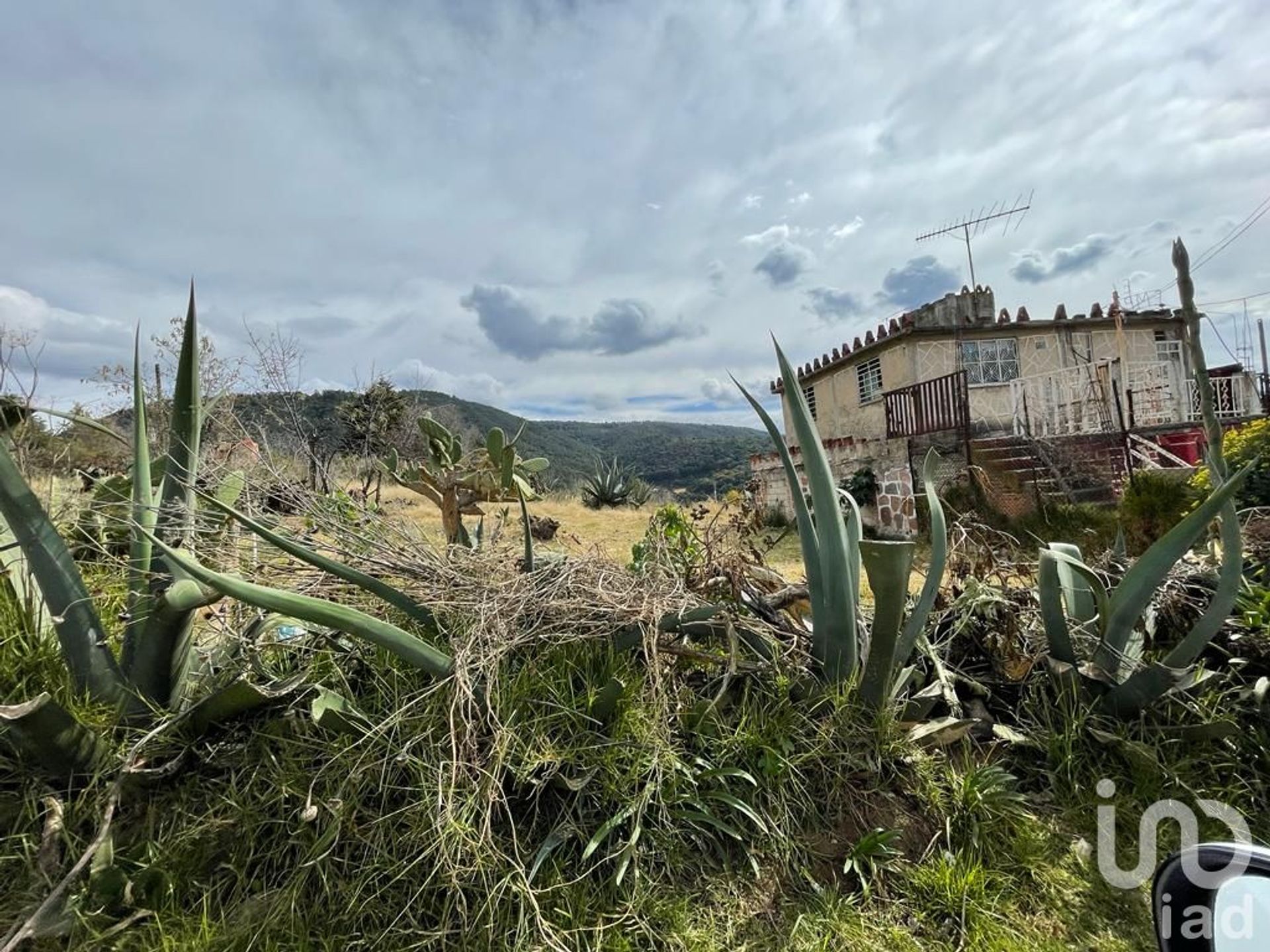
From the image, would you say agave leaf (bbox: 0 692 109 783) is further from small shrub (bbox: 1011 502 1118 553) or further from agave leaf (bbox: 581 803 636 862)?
small shrub (bbox: 1011 502 1118 553)

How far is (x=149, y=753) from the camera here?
1379mm

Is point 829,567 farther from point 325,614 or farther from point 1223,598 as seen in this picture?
point 325,614

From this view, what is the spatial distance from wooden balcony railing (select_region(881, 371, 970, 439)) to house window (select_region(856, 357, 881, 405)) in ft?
11.4

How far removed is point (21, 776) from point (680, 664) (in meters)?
1.66

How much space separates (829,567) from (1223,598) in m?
1.22

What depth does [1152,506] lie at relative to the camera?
5.46 m

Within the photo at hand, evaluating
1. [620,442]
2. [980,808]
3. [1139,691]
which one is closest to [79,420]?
[980,808]

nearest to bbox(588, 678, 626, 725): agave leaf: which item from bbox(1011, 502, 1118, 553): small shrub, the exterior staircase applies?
bbox(1011, 502, 1118, 553): small shrub

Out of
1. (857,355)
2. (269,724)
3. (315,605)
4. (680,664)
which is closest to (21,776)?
(269,724)

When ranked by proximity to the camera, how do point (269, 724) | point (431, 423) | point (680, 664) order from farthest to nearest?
point (431, 423)
point (680, 664)
point (269, 724)

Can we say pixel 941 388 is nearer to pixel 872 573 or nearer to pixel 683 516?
pixel 683 516

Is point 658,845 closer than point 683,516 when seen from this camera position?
Yes

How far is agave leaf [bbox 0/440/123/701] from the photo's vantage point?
1.33 m

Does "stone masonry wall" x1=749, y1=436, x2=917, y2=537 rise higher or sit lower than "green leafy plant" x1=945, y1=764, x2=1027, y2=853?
higher
